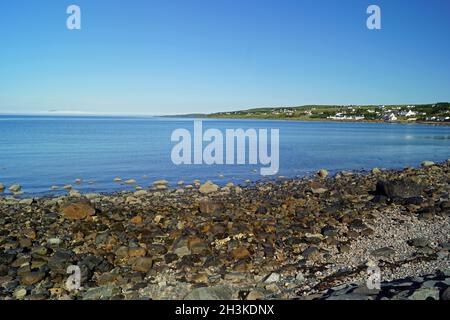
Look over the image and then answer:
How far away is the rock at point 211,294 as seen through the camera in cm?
857

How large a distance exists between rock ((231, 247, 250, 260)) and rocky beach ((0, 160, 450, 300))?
4 centimetres

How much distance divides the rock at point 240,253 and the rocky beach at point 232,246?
1.5 inches

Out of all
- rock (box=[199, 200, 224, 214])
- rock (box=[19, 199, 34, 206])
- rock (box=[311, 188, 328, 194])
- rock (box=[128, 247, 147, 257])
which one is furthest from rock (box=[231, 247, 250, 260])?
rock (box=[19, 199, 34, 206])

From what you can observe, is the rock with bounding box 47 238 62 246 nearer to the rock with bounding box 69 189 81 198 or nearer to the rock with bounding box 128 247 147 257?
the rock with bounding box 128 247 147 257

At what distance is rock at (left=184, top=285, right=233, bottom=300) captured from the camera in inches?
337

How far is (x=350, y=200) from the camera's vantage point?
19.4 meters

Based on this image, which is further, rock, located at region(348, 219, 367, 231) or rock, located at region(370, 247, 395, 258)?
rock, located at region(348, 219, 367, 231)

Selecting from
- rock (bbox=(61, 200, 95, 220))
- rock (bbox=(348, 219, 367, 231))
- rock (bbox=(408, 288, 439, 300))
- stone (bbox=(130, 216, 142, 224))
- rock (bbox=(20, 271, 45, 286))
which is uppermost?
rock (bbox=(408, 288, 439, 300))

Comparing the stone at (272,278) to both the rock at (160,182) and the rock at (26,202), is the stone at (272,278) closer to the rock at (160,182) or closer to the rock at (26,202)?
the rock at (26,202)

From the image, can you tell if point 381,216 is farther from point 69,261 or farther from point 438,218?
point 69,261

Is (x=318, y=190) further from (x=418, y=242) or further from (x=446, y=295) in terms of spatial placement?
(x=446, y=295)

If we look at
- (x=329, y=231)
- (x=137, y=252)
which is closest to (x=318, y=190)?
(x=329, y=231)

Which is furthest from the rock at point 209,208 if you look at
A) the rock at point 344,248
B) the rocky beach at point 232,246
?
the rock at point 344,248
